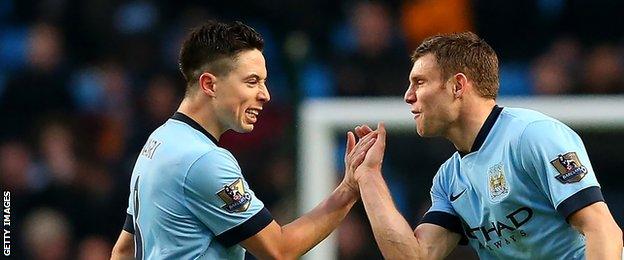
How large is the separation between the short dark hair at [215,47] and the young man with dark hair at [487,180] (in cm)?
69

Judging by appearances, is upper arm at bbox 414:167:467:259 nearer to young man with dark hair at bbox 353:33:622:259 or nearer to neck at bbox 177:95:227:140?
young man with dark hair at bbox 353:33:622:259

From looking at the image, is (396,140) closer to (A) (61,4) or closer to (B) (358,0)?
(B) (358,0)

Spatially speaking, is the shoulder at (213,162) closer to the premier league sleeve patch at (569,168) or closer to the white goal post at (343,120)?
the premier league sleeve patch at (569,168)

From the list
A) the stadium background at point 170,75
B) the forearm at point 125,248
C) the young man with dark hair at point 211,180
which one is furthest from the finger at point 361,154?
the stadium background at point 170,75

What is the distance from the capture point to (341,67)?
8430 mm

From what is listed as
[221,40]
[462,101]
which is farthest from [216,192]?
[462,101]

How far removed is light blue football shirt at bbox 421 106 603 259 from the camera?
4730 mm

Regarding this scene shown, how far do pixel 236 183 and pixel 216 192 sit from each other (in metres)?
0.09

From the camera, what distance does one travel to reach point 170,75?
9.03 meters

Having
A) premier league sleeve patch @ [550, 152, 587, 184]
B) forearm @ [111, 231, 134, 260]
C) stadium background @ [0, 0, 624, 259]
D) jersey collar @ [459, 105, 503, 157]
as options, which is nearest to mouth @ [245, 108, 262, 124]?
forearm @ [111, 231, 134, 260]

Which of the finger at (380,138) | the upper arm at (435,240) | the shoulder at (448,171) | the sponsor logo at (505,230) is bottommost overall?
the upper arm at (435,240)

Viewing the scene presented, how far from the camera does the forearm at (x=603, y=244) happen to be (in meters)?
4.56

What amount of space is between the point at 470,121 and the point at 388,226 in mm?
517

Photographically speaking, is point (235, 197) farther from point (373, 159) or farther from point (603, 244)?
point (603, 244)
